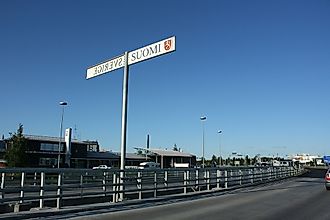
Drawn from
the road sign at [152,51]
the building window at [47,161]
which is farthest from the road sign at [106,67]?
the building window at [47,161]

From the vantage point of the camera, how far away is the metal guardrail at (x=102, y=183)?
1208 cm

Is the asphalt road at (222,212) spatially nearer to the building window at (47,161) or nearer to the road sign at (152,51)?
the road sign at (152,51)

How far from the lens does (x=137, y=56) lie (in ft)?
57.1

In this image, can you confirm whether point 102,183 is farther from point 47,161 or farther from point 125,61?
point 47,161

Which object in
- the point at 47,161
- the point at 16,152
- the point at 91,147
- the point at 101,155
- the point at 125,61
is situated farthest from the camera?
the point at 91,147

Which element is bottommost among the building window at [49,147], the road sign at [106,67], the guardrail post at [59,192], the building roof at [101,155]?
the guardrail post at [59,192]

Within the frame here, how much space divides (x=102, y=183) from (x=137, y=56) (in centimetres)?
543

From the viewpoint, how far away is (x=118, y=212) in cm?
1277

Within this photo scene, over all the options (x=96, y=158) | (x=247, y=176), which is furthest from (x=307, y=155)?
(x=247, y=176)

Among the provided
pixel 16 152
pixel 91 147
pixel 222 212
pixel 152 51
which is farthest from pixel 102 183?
pixel 91 147

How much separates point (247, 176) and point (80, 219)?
18794 mm

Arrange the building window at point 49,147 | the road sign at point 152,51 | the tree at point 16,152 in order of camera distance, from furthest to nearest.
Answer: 1. the building window at point 49,147
2. the tree at point 16,152
3. the road sign at point 152,51

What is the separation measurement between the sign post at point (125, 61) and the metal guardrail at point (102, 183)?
2.35 feet

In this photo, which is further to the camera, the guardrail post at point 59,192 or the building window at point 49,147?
the building window at point 49,147
